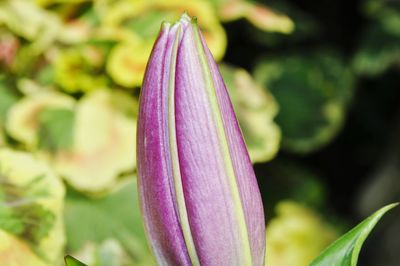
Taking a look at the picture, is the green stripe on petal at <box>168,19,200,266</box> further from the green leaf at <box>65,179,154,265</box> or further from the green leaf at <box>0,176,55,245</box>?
the green leaf at <box>65,179,154,265</box>

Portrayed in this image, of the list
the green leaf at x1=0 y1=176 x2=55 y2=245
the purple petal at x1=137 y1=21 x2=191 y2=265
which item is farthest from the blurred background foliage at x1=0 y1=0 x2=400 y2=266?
the purple petal at x1=137 y1=21 x2=191 y2=265

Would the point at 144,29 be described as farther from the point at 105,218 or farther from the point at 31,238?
the point at 31,238

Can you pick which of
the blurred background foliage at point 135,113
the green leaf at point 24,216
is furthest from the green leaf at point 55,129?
the green leaf at point 24,216

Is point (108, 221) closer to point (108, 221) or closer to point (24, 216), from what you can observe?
point (108, 221)

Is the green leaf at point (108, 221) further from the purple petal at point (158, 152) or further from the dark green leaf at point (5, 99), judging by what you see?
the purple petal at point (158, 152)

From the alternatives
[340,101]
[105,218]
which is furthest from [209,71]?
[340,101]

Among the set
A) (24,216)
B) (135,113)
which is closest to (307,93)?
(135,113)

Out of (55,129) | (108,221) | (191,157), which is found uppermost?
(191,157)
